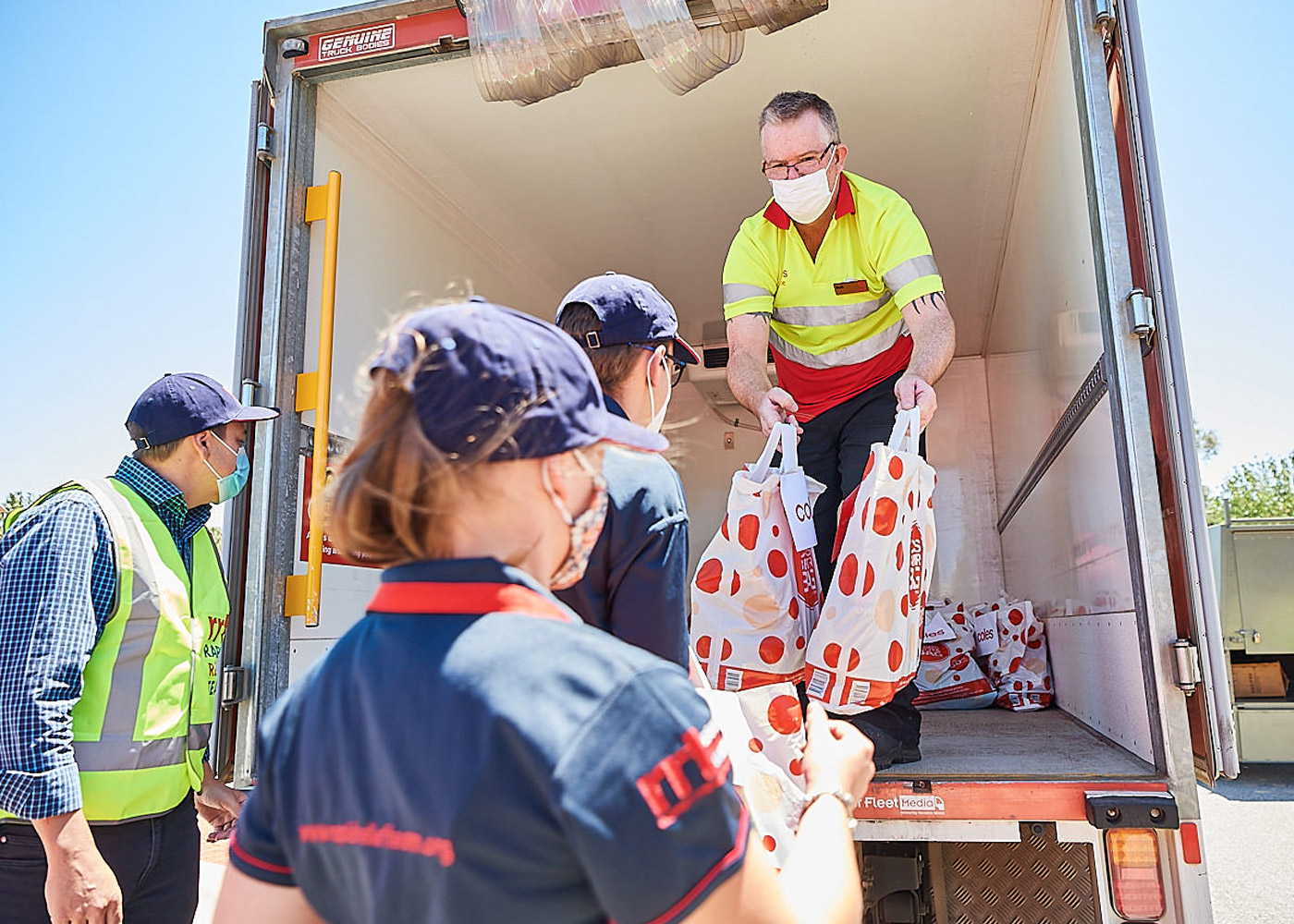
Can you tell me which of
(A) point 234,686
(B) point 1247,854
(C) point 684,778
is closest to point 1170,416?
(C) point 684,778

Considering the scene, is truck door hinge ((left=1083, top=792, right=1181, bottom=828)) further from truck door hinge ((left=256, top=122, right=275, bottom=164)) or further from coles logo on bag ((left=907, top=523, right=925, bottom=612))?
truck door hinge ((left=256, top=122, right=275, bottom=164))

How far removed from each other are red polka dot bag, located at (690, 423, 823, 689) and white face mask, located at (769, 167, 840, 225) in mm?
848

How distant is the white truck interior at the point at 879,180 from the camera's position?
3.02m

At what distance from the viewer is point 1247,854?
6500mm

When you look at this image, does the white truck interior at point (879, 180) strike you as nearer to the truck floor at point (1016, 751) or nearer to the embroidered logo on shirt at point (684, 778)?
the truck floor at point (1016, 751)

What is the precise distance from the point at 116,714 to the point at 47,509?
0.44 m

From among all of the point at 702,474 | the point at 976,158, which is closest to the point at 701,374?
the point at 702,474

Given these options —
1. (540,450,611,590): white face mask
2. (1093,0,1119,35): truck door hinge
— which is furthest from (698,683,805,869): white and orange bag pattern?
(1093,0,1119,35): truck door hinge

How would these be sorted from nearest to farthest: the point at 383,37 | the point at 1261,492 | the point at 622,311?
1. the point at 622,311
2. the point at 383,37
3. the point at 1261,492

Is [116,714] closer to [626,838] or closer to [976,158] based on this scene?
[626,838]

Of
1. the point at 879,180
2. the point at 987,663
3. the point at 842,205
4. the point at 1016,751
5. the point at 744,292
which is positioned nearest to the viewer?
the point at 1016,751

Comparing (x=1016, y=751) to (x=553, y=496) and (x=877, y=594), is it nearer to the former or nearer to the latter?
(x=877, y=594)

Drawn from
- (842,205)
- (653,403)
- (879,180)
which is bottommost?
(653,403)

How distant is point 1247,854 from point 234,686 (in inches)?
257
